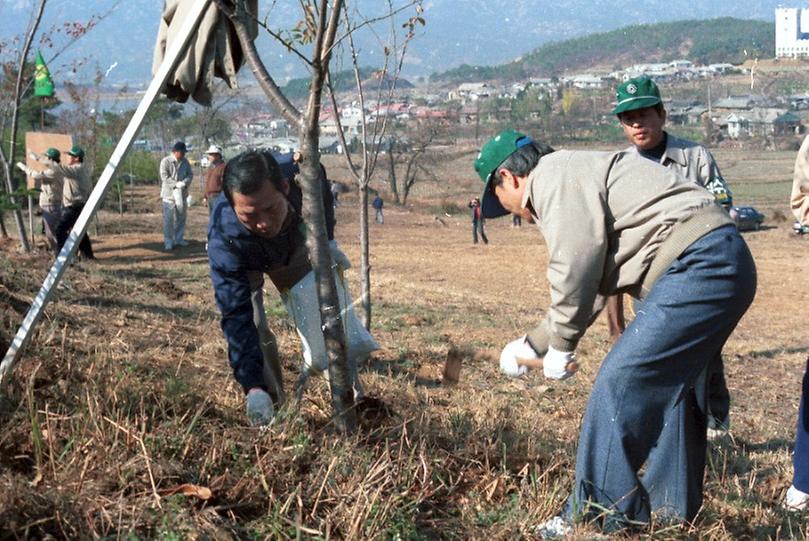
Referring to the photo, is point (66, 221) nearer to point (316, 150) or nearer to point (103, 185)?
point (103, 185)

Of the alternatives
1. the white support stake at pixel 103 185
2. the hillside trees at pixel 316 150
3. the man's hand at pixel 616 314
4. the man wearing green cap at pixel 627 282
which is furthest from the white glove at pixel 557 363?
the man's hand at pixel 616 314

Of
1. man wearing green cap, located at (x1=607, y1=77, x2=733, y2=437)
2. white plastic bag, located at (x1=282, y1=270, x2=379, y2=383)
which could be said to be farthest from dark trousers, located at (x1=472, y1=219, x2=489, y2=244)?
white plastic bag, located at (x1=282, y1=270, x2=379, y2=383)

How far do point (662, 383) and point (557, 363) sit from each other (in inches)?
14.3

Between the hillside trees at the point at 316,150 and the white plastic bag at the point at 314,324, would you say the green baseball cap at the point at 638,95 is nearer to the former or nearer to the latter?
the white plastic bag at the point at 314,324

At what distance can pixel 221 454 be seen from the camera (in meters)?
3.74

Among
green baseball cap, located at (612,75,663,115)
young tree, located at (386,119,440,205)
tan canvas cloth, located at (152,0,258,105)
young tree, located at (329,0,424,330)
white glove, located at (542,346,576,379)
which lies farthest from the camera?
young tree, located at (386,119,440,205)

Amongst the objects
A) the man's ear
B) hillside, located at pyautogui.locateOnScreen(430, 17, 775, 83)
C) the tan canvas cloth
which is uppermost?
hillside, located at pyautogui.locateOnScreen(430, 17, 775, 83)

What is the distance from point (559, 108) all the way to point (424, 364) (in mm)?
64829

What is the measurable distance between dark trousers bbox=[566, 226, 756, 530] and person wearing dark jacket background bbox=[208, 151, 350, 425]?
135 centimetres

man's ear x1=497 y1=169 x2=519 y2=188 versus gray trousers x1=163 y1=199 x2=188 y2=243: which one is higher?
man's ear x1=497 y1=169 x2=519 y2=188

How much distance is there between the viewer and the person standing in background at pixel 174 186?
53.4 feet

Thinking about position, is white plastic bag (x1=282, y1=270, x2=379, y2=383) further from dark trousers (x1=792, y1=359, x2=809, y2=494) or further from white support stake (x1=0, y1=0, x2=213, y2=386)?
dark trousers (x1=792, y1=359, x2=809, y2=494)

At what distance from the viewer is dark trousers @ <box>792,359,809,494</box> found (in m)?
4.44

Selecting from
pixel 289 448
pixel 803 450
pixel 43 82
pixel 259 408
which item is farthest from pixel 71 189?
pixel 803 450
